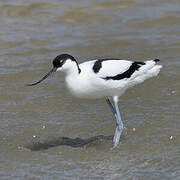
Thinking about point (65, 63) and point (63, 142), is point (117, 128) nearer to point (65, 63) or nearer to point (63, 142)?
point (63, 142)

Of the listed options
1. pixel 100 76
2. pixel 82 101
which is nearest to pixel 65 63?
pixel 100 76

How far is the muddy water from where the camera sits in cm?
503

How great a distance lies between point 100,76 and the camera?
527 cm

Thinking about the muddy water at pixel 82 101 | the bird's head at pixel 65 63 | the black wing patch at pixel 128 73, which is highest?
the bird's head at pixel 65 63

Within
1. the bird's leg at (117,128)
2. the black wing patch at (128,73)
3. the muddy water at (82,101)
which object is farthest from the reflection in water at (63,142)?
the black wing patch at (128,73)

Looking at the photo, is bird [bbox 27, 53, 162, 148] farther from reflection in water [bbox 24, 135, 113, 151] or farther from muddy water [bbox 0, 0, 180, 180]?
muddy water [bbox 0, 0, 180, 180]

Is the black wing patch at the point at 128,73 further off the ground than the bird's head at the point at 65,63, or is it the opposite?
the bird's head at the point at 65,63

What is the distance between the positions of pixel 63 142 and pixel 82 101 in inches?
44.3

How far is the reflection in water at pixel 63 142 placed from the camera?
17.9 feet

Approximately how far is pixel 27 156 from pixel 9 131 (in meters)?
0.63

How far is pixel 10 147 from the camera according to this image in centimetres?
542

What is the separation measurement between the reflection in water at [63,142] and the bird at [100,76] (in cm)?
19

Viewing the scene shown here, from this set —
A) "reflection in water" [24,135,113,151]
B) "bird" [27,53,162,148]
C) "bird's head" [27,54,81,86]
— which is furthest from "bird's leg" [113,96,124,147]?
"bird's head" [27,54,81,86]

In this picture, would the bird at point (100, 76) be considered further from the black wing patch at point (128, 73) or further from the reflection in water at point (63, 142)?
the reflection in water at point (63, 142)
